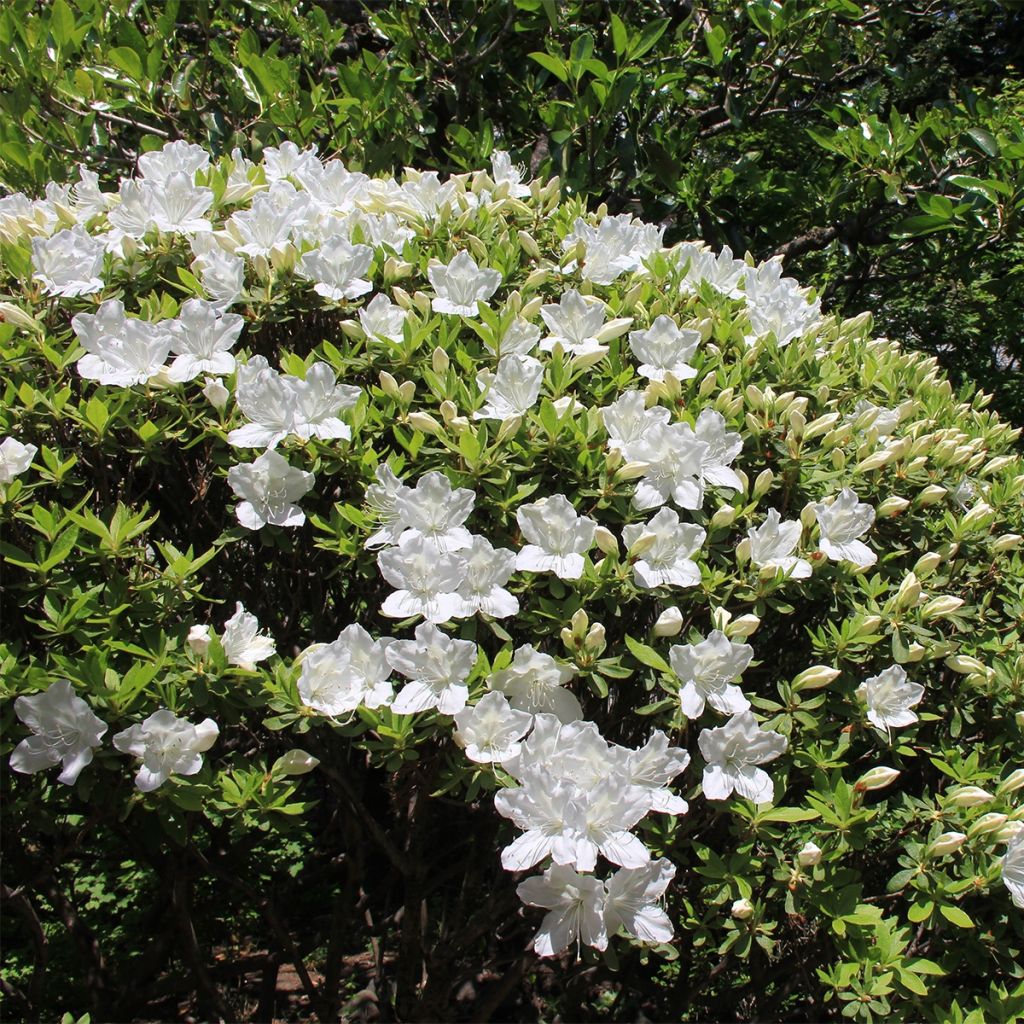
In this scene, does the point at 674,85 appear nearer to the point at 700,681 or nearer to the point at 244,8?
the point at 244,8

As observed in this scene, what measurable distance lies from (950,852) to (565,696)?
78cm

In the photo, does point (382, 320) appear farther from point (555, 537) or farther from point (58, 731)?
point (58, 731)

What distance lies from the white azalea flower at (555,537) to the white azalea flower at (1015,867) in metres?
0.94

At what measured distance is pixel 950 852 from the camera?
1.91m

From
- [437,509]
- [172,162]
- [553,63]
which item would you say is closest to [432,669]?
[437,509]

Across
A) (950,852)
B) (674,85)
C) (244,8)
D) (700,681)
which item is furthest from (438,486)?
(244,8)

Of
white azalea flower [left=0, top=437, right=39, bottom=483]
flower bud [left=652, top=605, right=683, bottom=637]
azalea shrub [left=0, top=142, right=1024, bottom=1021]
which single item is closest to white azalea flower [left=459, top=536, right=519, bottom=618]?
azalea shrub [left=0, top=142, right=1024, bottom=1021]

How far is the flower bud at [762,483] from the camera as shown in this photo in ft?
7.01

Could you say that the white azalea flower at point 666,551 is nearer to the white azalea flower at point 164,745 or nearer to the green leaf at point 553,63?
the white azalea flower at point 164,745

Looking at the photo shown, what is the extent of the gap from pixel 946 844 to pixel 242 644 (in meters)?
1.37

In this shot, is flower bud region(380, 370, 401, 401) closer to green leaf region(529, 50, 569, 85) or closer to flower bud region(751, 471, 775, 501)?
flower bud region(751, 471, 775, 501)

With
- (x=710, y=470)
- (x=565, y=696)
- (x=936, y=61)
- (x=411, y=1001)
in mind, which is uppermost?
(x=936, y=61)

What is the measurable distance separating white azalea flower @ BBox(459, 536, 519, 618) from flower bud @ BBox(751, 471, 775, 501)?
594 millimetres

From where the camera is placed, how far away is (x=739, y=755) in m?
1.91
